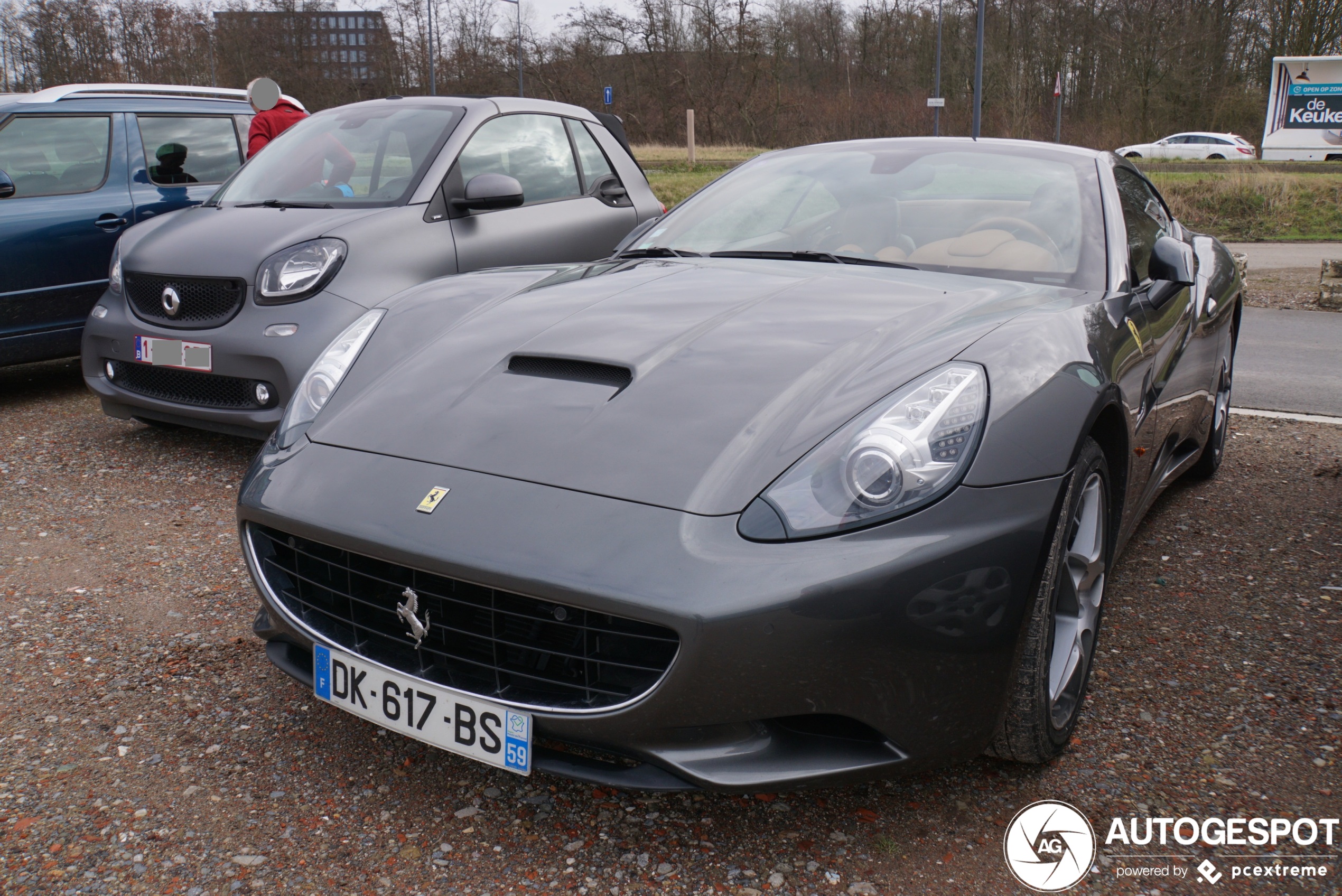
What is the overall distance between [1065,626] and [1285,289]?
9681 mm

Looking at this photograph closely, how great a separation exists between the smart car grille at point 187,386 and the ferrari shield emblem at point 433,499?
2.50 metres

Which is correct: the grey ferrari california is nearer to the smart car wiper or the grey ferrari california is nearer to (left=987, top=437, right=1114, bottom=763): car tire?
(left=987, top=437, right=1114, bottom=763): car tire

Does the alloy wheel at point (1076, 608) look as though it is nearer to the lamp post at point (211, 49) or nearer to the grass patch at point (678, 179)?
the grass patch at point (678, 179)

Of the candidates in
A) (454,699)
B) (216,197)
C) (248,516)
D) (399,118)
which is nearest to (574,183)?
(399,118)

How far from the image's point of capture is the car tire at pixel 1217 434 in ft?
12.9

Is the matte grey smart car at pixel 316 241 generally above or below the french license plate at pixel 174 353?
above

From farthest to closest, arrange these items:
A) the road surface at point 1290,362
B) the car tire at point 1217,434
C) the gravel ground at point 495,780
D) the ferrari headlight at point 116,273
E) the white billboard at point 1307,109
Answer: the white billboard at point 1307,109 → the road surface at point 1290,362 → the ferrari headlight at point 116,273 → the car tire at point 1217,434 → the gravel ground at point 495,780

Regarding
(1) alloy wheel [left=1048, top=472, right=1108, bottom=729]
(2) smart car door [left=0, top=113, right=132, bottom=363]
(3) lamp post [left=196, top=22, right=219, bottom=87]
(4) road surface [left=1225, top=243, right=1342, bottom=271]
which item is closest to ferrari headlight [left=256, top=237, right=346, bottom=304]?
(2) smart car door [left=0, top=113, right=132, bottom=363]

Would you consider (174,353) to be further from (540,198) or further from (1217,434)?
(1217,434)

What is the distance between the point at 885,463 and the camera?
1760mm

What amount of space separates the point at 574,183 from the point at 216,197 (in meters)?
1.80

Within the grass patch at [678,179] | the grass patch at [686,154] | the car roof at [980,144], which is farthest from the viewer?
the grass patch at [686,154]

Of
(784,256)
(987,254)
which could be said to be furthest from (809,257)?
(987,254)

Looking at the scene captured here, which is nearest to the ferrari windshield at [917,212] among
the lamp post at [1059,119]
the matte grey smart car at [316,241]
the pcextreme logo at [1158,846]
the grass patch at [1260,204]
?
the pcextreme logo at [1158,846]
